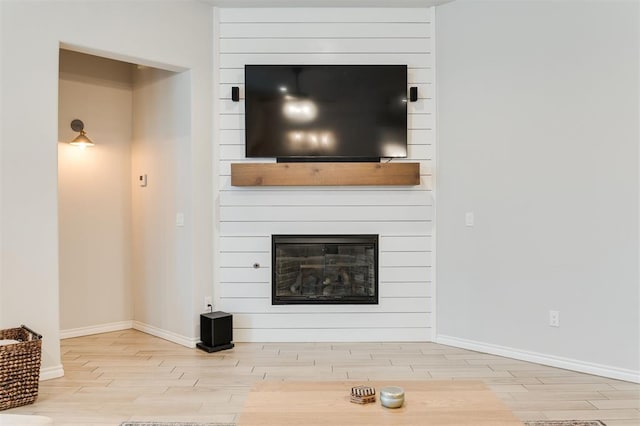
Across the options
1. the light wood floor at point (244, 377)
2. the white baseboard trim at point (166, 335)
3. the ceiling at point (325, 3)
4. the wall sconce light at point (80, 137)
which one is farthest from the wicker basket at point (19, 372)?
the ceiling at point (325, 3)

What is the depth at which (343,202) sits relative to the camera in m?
4.29

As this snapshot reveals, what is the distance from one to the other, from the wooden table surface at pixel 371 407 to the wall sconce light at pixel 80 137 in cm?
A: 317

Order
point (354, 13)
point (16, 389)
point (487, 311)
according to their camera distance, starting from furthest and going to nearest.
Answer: point (354, 13), point (487, 311), point (16, 389)

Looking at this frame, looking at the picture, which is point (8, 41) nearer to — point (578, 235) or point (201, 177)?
point (201, 177)

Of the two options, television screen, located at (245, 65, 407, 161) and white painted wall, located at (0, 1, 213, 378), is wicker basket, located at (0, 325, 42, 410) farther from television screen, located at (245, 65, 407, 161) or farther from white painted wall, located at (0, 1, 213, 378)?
television screen, located at (245, 65, 407, 161)

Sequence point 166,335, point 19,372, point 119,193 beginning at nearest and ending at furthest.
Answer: point 19,372, point 166,335, point 119,193

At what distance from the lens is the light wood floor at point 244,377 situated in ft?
9.36

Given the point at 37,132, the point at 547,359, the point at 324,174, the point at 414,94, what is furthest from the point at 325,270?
the point at 37,132

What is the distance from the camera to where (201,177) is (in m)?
4.23

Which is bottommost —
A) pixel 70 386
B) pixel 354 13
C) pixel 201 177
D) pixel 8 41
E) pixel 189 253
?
pixel 70 386

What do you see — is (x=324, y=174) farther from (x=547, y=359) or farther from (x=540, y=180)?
(x=547, y=359)

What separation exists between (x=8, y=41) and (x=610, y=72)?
13.3 ft

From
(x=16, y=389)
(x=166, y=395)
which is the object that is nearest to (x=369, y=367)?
(x=166, y=395)

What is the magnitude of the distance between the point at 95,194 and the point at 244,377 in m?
2.41
